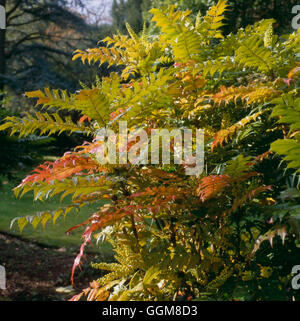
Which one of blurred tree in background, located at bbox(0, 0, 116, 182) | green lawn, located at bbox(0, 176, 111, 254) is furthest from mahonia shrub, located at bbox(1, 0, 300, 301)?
blurred tree in background, located at bbox(0, 0, 116, 182)

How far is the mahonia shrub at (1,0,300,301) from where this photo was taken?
4.64ft

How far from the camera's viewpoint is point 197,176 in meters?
1.61

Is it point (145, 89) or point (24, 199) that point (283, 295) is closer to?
point (145, 89)

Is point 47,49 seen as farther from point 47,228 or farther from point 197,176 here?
point 197,176

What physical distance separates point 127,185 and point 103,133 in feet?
0.89

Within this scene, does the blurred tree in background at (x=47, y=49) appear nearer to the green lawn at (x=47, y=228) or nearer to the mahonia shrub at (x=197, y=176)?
the green lawn at (x=47, y=228)

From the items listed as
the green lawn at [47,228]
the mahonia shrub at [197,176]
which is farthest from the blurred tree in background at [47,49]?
the mahonia shrub at [197,176]

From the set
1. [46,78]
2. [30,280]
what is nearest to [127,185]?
[30,280]

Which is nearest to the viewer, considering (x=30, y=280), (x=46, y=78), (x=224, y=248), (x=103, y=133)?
(x=103, y=133)

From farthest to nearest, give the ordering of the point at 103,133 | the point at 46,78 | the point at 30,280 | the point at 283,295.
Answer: the point at 46,78 < the point at 30,280 < the point at 103,133 < the point at 283,295

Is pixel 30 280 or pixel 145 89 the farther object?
pixel 30 280

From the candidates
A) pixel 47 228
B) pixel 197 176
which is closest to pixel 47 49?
pixel 47 228

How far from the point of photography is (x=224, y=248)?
1.79 meters

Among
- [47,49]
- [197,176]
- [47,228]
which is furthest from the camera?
[47,49]
